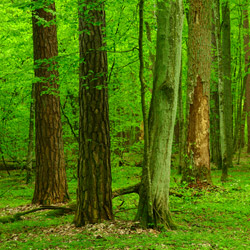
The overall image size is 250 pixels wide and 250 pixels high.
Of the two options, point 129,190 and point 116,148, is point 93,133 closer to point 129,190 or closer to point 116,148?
point 129,190

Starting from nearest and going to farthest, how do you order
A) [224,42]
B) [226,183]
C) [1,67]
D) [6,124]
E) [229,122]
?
[1,67], [226,183], [6,124], [229,122], [224,42]

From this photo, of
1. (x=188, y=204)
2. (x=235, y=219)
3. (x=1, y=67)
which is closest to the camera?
(x=235, y=219)

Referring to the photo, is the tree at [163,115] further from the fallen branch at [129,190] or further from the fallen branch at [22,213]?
the fallen branch at [22,213]

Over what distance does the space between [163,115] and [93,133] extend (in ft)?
4.31

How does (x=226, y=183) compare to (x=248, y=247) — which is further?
(x=226, y=183)

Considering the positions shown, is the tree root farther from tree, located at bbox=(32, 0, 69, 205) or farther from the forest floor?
tree, located at bbox=(32, 0, 69, 205)

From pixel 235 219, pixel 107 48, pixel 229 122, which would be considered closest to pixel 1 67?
pixel 107 48

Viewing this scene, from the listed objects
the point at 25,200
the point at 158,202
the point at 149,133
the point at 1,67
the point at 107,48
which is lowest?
the point at 25,200

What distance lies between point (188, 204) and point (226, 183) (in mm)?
2848

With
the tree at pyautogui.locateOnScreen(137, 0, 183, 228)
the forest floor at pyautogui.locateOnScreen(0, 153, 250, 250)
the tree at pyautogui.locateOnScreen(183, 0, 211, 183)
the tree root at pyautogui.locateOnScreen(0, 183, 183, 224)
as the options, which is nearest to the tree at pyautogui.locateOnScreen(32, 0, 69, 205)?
the forest floor at pyautogui.locateOnScreen(0, 153, 250, 250)

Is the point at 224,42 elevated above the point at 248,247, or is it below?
above

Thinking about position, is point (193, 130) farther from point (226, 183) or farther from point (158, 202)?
point (158, 202)

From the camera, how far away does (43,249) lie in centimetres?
462

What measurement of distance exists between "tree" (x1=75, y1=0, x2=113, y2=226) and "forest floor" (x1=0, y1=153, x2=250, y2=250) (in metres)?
0.37
